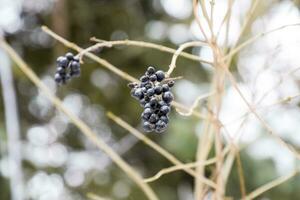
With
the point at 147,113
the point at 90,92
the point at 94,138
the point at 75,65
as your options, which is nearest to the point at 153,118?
the point at 147,113

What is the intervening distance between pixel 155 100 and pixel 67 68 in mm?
144

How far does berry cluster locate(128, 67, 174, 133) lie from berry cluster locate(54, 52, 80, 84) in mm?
104

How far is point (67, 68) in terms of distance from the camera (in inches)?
22.2

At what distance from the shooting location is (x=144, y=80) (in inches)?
18.2

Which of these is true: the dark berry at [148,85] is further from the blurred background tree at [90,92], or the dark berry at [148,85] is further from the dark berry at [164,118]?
the blurred background tree at [90,92]

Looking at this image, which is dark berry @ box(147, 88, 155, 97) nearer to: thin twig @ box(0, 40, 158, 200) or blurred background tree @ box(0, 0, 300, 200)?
thin twig @ box(0, 40, 158, 200)

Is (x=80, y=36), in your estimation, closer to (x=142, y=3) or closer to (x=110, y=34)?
(x=110, y=34)

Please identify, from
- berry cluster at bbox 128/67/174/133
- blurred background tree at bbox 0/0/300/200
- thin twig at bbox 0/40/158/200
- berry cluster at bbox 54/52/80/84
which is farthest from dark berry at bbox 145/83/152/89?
blurred background tree at bbox 0/0/300/200

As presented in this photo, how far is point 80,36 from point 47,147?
0.36 meters

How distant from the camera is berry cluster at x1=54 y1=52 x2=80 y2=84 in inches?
21.4

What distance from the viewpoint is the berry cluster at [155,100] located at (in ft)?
1.47

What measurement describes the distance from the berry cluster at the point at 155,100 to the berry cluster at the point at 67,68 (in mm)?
104

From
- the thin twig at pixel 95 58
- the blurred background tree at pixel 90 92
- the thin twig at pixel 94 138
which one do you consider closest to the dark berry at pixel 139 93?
the thin twig at pixel 95 58

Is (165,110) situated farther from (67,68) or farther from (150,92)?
(67,68)
